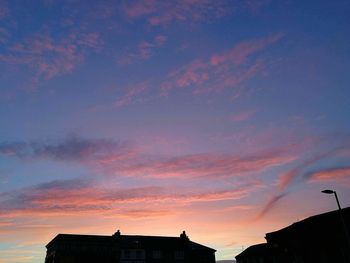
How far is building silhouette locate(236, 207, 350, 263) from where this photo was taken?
38000 mm

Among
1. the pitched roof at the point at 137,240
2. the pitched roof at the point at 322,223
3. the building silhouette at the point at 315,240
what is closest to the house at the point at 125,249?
the pitched roof at the point at 137,240

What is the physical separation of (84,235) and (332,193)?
2195 inches

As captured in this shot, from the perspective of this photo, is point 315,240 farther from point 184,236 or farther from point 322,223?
point 184,236

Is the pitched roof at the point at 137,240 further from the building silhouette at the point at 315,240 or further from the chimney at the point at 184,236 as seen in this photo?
the building silhouette at the point at 315,240

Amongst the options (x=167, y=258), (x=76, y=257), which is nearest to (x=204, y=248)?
(x=167, y=258)

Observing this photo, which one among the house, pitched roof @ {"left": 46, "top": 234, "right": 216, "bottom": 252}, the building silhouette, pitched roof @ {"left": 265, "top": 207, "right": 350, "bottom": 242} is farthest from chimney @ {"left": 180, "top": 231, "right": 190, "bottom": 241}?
pitched roof @ {"left": 265, "top": 207, "right": 350, "bottom": 242}

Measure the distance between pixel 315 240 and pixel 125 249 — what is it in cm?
4332

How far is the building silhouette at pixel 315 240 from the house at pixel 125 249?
30172 millimetres

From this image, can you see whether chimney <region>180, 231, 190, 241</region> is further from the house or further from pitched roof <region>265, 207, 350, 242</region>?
pitched roof <region>265, 207, 350, 242</region>

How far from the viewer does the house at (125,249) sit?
225 ft

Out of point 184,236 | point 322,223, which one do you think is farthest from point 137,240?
point 322,223

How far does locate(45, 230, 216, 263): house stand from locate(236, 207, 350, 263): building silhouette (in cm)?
3017

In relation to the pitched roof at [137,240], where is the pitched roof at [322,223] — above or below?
below

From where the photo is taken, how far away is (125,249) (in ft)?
238
